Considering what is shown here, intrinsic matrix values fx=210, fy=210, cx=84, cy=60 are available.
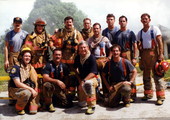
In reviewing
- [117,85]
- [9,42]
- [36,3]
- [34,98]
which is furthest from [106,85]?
[36,3]

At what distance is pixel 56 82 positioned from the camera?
5.01m

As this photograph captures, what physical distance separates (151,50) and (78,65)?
6.31 feet

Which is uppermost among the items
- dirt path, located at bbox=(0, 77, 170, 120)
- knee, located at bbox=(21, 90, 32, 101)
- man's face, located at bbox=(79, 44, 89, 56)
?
man's face, located at bbox=(79, 44, 89, 56)

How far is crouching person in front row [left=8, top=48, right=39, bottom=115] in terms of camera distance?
15.5 ft

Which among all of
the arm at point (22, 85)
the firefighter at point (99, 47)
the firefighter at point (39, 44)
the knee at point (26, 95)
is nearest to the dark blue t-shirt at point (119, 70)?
the firefighter at point (99, 47)

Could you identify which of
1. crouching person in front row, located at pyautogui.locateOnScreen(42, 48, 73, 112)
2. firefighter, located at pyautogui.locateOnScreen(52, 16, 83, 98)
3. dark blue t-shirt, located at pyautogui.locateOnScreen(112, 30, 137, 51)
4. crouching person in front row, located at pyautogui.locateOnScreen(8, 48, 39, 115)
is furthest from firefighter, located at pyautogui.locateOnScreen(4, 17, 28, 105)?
dark blue t-shirt, located at pyautogui.locateOnScreen(112, 30, 137, 51)

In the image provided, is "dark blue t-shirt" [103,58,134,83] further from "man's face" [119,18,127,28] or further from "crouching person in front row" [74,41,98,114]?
"man's face" [119,18,127,28]

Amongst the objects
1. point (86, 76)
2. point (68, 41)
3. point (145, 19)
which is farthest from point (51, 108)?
point (145, 19)

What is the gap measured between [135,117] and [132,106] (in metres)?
0.66

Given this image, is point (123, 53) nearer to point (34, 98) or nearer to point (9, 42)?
point (34, 98)

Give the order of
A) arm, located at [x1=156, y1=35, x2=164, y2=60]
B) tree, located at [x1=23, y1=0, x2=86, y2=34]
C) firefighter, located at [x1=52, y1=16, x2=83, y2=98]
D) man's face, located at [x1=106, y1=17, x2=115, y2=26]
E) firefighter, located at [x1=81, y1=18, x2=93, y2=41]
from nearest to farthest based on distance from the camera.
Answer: arm, located at [x1=156, y1=35, x2=164, y2=60] → firefighter, located at [x1=52, y1=16, x2=83, y2=98] → man's face, located at [x1=106, y1=17, x2=115, y2=26] → firefighter, located at [x1=81, y1=18, x2=93, y2=41] → tree, located at [x1=23, y1=0, x2=86, y2=34]

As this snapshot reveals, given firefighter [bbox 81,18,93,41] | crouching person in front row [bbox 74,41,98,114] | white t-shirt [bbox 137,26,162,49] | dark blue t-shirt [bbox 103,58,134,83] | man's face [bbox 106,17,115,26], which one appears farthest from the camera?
firefighter [bbox 81,18,93,41]

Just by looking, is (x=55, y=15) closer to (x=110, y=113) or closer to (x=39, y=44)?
(x=39, y=44)

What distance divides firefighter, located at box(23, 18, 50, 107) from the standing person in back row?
253 centimetres
